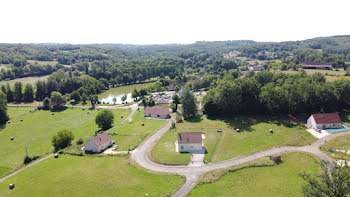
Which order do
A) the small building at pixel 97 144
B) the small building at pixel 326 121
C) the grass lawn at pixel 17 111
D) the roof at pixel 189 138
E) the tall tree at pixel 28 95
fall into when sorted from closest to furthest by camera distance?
the roof at pixel 189 138 < the small building at pixel 97 144 < the small building at pixel 326 121 < the grass lawn at pixel 17 111 < the tall tree at pixel 28 95

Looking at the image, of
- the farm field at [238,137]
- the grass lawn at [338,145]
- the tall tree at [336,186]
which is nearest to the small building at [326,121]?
the farm field at [238,137]

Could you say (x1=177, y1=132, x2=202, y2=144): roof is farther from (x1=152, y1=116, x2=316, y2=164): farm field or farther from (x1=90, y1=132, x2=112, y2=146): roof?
(x1=90, y1=132, x2=112, y2=146): roof

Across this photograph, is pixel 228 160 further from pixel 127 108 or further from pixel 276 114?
pixel 127 108

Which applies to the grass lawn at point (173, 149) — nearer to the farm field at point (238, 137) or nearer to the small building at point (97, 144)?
the farm field at point (238, 137)

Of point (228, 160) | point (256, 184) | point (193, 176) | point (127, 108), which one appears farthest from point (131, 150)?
point (127, 108)

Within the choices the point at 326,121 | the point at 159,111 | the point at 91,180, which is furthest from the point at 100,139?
the point at 326,121
